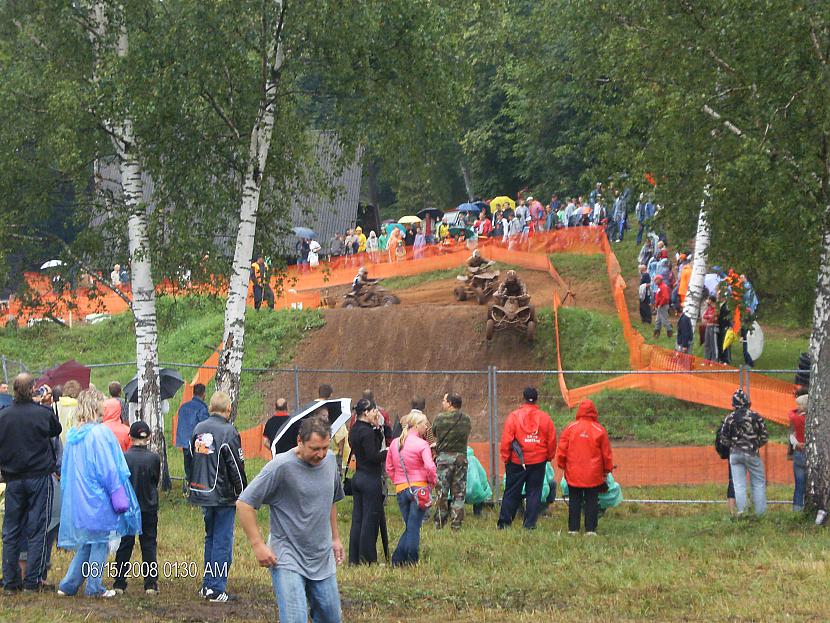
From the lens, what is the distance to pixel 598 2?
22344 millimetres

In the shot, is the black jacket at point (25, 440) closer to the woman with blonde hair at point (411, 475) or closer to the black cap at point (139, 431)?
the black cap at point (139, 431)

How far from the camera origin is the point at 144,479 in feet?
35.0

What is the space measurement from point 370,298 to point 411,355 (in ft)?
14.1

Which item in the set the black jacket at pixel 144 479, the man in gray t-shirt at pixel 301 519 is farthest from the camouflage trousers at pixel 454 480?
the man in gray t-shirt at pixel 301 519

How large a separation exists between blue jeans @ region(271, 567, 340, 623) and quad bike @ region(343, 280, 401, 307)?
85.9 ft

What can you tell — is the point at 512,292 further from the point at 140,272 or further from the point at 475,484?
the point at 475,484

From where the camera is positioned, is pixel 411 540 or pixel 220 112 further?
pixel 220 112

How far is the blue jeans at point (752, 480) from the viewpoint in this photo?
47.1 feet

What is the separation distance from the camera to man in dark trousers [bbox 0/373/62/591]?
1039 cm

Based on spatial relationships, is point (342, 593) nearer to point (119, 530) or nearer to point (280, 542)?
point (119, 530)

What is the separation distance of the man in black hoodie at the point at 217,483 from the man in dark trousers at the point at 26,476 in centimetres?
147

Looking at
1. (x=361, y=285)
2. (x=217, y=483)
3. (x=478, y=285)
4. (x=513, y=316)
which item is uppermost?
(x=361, y=285)

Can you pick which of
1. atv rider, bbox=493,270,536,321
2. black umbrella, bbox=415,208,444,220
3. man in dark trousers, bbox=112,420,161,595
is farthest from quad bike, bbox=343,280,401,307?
man in dark trousers, bbox=112,420,161,595

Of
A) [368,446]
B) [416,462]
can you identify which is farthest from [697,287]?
[368,446]
